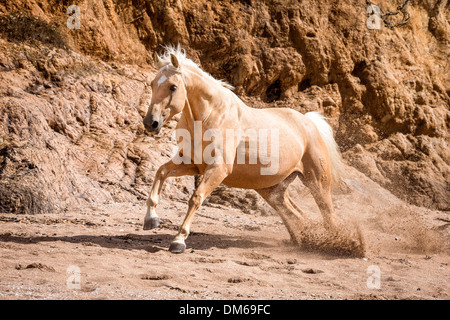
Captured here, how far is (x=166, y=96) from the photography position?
4.84 metres

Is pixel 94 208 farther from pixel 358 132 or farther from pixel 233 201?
pixel 358 132

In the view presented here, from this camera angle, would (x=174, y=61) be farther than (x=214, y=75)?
No

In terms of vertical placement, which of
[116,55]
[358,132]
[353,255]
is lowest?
[353,255]

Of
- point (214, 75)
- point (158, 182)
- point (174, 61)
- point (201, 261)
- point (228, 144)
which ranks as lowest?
point (201, 261)

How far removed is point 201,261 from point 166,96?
166cm

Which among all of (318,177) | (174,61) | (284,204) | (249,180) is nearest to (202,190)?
(249,180)

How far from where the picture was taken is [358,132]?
10.4 metres

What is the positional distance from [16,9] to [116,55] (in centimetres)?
183

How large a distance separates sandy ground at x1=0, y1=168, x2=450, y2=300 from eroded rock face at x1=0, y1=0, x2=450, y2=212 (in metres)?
0.91

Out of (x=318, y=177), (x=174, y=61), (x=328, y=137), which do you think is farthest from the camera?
(x=328, y=137)

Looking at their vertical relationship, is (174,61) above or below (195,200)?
above

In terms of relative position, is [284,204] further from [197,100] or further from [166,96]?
[166,96]

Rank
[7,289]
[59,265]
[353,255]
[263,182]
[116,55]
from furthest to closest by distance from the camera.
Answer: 1. [116,55]
2. [263,182]
3. [353,255]
4. [59,265]
5. [7,289]
